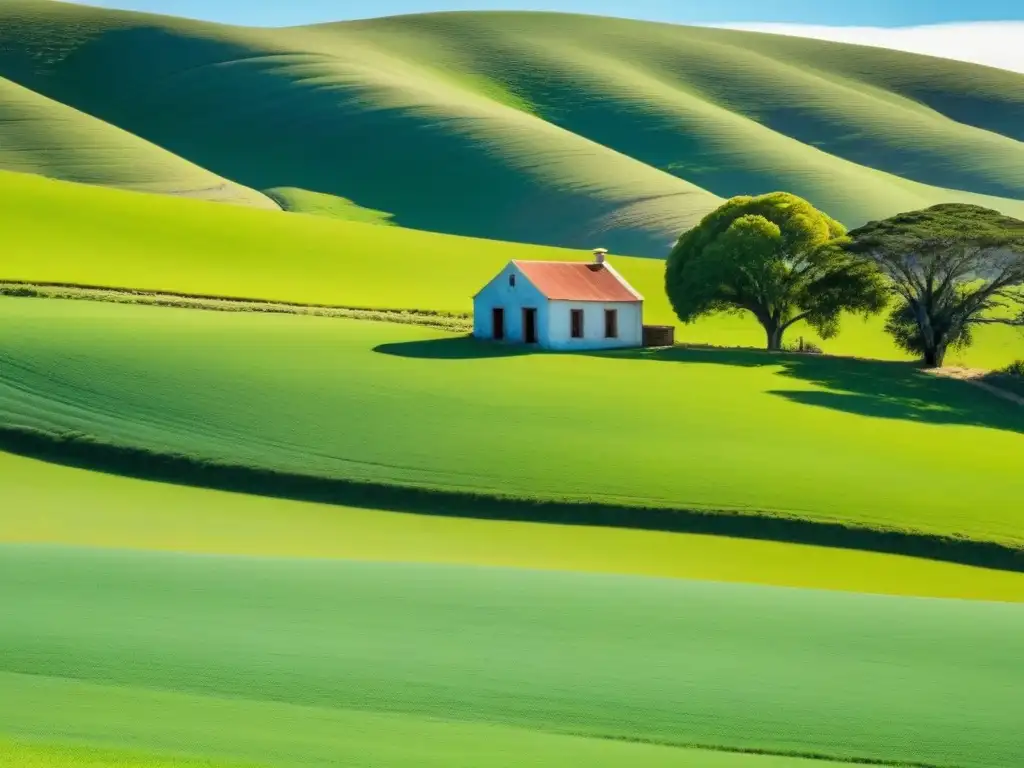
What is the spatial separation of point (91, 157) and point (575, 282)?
91237mm

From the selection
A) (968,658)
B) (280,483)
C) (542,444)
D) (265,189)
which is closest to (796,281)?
(542,444)

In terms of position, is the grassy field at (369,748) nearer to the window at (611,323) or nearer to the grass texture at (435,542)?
the grass texture at (435,542)

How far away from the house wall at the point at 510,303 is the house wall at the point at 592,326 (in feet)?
1.27

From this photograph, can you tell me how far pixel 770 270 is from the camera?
60.2 metres

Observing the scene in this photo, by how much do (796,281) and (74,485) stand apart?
34.7m

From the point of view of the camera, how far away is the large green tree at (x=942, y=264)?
53.9 metres

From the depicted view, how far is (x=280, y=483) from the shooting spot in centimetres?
3550

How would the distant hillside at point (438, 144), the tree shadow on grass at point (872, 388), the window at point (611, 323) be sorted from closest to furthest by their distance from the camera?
the tree shadow on grass at point (872, 388), the window at point (611, 323), the distant hillside at point (438, 144)

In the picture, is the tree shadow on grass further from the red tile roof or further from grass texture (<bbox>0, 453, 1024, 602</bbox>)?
grass texture (<bbox>0, 453, 1024, 602</bbox>)

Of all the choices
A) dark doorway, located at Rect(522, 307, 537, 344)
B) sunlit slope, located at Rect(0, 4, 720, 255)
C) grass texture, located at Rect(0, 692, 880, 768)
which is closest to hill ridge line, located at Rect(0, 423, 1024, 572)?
grass texture, located at Rect(0, 692, 880, 768)

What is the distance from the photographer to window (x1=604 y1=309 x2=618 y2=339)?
2296 inches

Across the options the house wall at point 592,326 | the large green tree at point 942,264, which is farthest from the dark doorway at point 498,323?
the large green tree at point 942,264

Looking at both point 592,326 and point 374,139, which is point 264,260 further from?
point 374,139

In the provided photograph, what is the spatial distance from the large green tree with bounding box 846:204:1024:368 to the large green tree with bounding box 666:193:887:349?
165 cm
